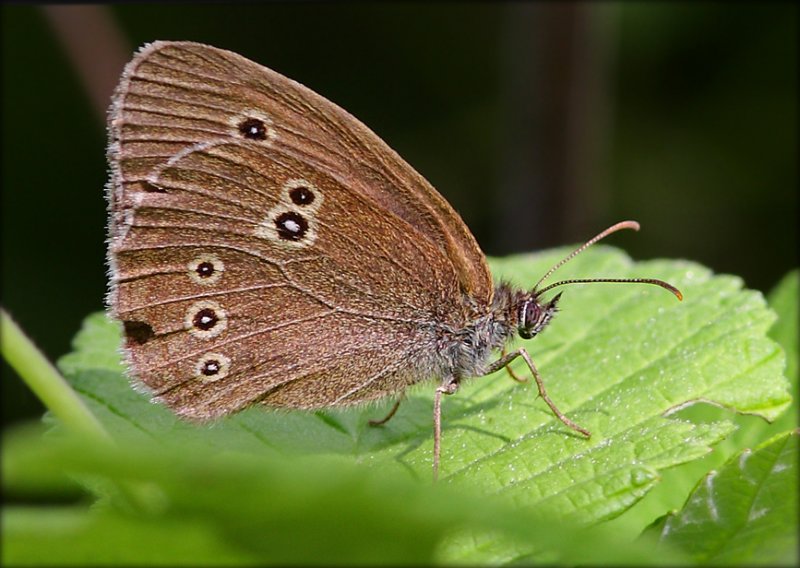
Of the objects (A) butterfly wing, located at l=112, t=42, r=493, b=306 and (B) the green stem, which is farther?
(A) butterfly wing, located at l=112, t=42, r=493, b=306

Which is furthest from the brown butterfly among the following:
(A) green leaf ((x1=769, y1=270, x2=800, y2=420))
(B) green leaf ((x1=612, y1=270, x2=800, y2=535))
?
(A) green leaf ((x1=769, y1=270, x2=800, y2=420))

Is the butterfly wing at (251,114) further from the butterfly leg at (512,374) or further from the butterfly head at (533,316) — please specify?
the butterfly leg at (512,374)

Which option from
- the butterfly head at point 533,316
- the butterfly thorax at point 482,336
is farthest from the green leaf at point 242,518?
the butterfly head at point 533,316

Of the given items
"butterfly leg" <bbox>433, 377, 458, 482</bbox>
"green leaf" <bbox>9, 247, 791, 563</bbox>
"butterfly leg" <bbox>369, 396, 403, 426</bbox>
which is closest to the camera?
"green leaf" <bbox>9, 247, 791, 563</bbox>

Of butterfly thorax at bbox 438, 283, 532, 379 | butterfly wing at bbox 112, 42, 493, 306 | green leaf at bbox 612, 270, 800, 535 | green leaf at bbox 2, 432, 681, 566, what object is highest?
butterfly wing at bbox 112, 42, 493, 306

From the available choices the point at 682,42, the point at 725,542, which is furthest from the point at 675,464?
the point at 682,42

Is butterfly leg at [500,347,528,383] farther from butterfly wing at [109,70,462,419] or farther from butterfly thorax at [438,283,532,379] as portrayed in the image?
butterfly wing at [109,70,462,419]

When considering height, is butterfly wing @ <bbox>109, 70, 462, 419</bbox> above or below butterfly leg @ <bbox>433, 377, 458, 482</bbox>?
above
